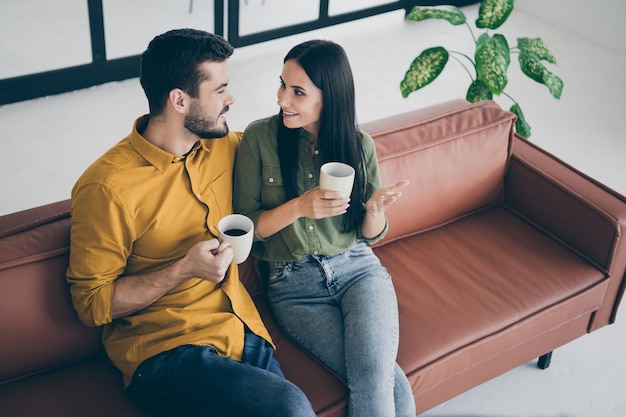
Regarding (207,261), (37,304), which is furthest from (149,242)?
(37,304)

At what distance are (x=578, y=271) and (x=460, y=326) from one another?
495 mm

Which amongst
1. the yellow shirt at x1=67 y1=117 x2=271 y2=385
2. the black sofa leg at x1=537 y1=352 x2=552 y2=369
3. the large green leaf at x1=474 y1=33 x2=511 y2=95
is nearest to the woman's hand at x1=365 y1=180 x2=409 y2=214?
the yellow shirt at x1=67 y1=117 x2=271 y2=385

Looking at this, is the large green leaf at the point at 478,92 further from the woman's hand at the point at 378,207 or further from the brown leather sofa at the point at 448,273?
the woman's hand at the point at 378,207

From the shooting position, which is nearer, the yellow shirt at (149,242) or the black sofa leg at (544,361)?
the yellow shirt at (149,242)

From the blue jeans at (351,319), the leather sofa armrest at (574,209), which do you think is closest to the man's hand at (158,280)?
the blue jeans at (351,319)

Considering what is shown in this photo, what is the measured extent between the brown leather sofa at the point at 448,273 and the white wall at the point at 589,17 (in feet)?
9.20

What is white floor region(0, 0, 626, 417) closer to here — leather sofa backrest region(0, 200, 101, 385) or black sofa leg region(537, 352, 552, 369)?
black sofa leg region(537, 352, 552, 369)

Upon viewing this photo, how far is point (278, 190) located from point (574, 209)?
101 centimetres

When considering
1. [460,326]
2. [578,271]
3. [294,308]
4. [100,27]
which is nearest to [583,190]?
[578,271]

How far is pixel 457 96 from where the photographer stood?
4.41m

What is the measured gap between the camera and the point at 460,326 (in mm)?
2178

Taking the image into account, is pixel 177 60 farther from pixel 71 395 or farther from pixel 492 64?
pixel 492 64

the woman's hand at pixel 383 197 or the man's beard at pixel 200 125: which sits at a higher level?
the man's beard at pixel 200 125

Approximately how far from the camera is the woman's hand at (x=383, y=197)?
200 cm
